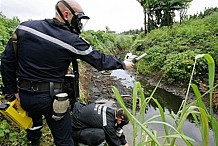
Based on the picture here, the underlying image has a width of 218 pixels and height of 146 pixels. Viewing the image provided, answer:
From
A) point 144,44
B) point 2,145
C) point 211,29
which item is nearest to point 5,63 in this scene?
point 2,145

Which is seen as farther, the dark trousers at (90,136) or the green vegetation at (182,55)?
the green vegetation at (182,55)

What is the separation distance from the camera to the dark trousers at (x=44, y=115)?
261 cm

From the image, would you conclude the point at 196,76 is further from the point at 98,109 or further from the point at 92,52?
the point at 92,52

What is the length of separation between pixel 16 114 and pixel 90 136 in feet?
3.93

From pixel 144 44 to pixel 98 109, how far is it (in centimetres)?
1208

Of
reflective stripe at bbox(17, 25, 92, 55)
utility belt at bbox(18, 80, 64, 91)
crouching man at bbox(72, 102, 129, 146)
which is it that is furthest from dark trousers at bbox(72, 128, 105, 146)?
reflective stripe at bbox(17, 25, 92, 55)

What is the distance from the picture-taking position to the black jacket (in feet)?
7.98

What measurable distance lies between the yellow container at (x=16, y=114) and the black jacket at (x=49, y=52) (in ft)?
1.16

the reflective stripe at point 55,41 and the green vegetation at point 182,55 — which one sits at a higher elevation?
the reflective stripe at point 55,41

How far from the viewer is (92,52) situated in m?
2.51

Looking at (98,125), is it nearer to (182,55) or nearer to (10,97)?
(10,97)

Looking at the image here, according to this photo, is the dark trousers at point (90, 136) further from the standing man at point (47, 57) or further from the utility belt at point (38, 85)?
the utility belt at point (38, 85)

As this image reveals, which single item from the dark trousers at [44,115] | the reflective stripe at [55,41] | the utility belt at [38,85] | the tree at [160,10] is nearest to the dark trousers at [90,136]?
the dark trousers at [44,115]

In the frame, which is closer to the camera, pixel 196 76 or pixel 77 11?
pixel 77 11
